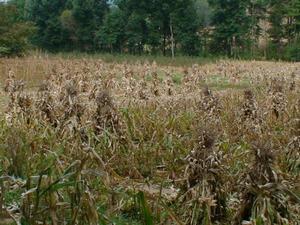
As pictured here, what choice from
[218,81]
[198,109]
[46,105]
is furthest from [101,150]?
[218,81]

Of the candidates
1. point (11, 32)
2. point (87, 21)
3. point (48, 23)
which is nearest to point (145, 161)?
point (11, 32)

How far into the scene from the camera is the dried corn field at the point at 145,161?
2.38 m

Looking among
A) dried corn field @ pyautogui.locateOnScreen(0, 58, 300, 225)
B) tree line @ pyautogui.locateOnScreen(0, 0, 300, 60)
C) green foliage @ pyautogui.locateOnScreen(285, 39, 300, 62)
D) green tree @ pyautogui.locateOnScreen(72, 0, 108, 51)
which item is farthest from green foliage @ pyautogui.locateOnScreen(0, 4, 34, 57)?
dried corn field @ pyautogui.locateOnScreen(0, 58, 300, 225)

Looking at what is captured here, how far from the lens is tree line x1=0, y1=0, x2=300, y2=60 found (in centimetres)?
4056

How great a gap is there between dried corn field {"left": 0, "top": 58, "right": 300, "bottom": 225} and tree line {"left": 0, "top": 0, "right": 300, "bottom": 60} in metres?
33.2

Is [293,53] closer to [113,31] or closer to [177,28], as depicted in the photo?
[177,28]

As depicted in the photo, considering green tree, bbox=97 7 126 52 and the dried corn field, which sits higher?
green tree, bbox=97 7 126 52

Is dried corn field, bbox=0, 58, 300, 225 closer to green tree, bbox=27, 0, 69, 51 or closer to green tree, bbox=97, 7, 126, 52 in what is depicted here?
green tree, bbox=97, 7, 126, 52

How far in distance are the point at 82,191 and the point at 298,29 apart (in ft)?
137

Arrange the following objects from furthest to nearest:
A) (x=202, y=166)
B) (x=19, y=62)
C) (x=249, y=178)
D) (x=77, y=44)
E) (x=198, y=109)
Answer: (x=77, y=44)
(x=19, y=62)
(x=198, y=109)
(x=202, y=166)
(x=249, y=178)

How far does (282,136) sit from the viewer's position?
5.28 metres

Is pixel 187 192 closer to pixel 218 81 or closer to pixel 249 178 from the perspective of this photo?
pixel 249 178

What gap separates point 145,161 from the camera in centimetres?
474

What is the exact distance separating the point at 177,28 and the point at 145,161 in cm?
3803
